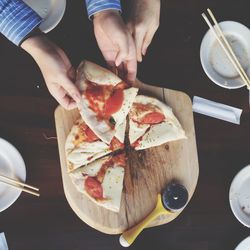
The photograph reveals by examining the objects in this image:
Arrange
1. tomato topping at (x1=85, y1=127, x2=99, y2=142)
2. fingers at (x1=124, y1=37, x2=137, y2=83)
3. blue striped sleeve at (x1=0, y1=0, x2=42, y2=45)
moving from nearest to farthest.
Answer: blue striped sleeve at (x1=0, y1=0, x2=42, y2=45)
fingers at (x1=124, y1=37, x2=137, y2=83)
tomato topping at (x1=85, y1=127, x2=99, y2=142)

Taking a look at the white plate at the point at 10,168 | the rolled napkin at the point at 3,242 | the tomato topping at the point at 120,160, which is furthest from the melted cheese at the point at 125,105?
the rolled napkin at the point at 3,242

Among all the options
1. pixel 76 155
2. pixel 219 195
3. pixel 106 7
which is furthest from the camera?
pixel 219 195

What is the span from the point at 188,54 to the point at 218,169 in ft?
1.38

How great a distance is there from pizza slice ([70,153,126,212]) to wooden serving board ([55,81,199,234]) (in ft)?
0.08

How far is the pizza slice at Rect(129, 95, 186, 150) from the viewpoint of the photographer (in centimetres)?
154

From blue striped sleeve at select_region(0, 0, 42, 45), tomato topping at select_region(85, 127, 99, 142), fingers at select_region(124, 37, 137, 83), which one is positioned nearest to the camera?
blue striped sleeve at select_region(0, 0, 42, 45)

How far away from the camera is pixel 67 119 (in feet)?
4.96

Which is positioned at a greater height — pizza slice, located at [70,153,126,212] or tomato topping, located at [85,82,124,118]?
tomato topping, located at [85,82,124,118]

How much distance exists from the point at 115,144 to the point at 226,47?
1.69ft

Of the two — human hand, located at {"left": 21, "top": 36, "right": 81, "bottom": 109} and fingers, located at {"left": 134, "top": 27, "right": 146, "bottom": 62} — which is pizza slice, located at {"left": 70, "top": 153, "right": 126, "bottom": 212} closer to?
human hand, located at {"left": 21, "top": 36, "right": 81, "bottom": 109}

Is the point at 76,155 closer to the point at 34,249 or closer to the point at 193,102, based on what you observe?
the point at 34,249

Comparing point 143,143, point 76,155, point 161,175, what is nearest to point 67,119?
point 76,155

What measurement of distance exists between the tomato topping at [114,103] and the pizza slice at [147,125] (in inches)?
2.3

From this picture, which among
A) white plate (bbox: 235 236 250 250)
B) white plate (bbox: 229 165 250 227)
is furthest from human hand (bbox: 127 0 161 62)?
white plate (bbox: 235 236 250 250)
